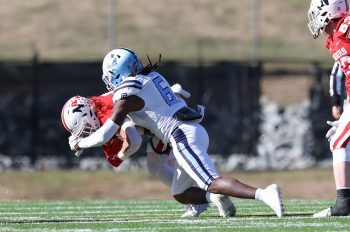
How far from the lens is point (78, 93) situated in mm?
18062

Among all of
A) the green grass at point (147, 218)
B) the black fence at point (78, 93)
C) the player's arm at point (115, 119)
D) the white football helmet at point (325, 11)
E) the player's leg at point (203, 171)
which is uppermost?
the white football helmet at point (325, 11)

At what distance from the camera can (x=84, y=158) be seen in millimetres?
18344

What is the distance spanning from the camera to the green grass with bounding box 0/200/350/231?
7.87 meters

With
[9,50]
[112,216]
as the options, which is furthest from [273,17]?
[112,216]

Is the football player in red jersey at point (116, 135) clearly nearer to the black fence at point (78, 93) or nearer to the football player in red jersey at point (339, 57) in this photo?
the football player in red jersey at point (339, 57)

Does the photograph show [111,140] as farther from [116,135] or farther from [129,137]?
[129,137]

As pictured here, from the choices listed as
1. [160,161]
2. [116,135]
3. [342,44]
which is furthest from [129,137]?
[342,44]

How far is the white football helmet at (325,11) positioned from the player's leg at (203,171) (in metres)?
1.28

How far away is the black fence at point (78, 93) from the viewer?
708 inches

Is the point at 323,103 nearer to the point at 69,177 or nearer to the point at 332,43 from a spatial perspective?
the point at 69,177

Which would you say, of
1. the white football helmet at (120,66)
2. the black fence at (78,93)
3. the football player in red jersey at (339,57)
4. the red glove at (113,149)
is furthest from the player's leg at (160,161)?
the black fence at (78,93)

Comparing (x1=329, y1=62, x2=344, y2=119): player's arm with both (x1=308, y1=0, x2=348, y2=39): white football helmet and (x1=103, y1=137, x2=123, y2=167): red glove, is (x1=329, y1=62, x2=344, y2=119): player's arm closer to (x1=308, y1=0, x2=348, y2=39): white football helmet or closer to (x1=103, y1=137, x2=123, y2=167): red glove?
(x1=308, y1=0, x2=348, y2=39): white football helmet

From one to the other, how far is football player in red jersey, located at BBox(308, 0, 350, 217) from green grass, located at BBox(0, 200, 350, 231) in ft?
0.66

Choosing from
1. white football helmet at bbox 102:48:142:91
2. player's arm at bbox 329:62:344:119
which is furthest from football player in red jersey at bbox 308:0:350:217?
player's arm at bbox 329:62:344:119
